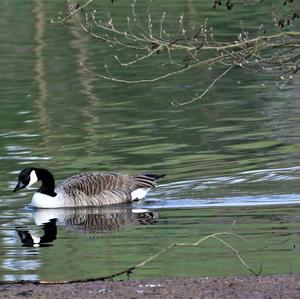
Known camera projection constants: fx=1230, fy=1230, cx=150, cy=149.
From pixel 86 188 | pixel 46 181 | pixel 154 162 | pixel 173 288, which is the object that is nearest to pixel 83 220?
pixel 86 188

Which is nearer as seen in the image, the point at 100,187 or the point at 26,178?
the point at 26,178

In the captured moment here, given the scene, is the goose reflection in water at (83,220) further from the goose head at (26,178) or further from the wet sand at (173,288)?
the wet sand at (173,288)

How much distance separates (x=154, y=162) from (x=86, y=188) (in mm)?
1755

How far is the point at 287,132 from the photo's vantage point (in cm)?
2020

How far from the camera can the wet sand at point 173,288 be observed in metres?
9.82

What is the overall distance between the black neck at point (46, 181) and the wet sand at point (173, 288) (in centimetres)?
629

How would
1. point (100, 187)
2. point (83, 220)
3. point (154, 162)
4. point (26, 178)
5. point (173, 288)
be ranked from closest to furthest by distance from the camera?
point (173, 288) → point (83, 220) → point (26, 178) → point (100, 187) → point (154, 162)

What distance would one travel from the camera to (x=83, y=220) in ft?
52.6

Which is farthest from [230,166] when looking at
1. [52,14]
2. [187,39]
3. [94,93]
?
[52,14]

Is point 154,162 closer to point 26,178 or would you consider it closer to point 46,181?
point 46,181

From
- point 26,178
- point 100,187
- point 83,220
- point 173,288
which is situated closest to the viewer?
point 173,288

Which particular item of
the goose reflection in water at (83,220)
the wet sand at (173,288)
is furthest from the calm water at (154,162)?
the wet sand at (173,288)

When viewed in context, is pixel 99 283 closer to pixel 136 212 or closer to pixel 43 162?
pixel 136 212

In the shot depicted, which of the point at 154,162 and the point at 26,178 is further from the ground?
the point at 154,162
